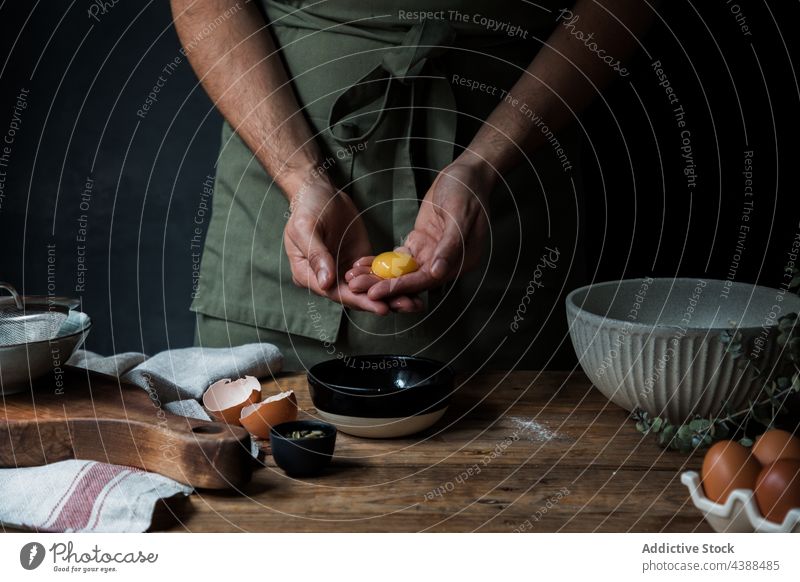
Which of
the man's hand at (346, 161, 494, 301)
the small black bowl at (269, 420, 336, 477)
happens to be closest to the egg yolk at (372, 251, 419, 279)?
the man's hand at (346, 161, 494, 301)

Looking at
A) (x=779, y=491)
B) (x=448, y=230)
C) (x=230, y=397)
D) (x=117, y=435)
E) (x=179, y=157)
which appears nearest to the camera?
(x=779, y=491)

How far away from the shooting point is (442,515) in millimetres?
474

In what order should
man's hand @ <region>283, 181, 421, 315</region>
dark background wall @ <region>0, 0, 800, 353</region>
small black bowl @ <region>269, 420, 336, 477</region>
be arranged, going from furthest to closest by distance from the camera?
dark background wall @ <region>0, 0, 800, 353</region>, man's hand @ <region>283, 181, 421, 315</region>, small black bowl @ <region>269, 420, 336, 477</region>

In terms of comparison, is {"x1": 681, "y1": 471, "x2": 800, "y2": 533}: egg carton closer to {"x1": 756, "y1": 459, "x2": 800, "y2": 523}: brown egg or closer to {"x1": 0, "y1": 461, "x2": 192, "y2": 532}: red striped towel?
{"x1": 756, "y1": 459, "x2": 800, "y2": 523}: brown egg

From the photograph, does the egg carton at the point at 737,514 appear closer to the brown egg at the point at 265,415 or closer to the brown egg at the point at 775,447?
the brown egg at the point at 775,447

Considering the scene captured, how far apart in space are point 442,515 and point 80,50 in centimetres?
97

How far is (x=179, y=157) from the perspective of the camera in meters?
1.20

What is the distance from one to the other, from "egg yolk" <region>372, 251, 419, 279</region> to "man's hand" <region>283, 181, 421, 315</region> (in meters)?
0.02

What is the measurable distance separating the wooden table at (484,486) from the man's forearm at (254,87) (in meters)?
0.33

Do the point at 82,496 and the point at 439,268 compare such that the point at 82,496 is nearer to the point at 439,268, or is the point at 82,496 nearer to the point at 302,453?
the point at 302,453

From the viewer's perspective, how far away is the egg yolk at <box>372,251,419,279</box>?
711mm

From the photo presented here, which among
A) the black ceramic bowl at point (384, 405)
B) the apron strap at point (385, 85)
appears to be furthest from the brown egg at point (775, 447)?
the apron strap at point (385, 85)

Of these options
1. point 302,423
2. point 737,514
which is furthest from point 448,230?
point 737,514

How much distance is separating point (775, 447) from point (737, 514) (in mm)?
58
